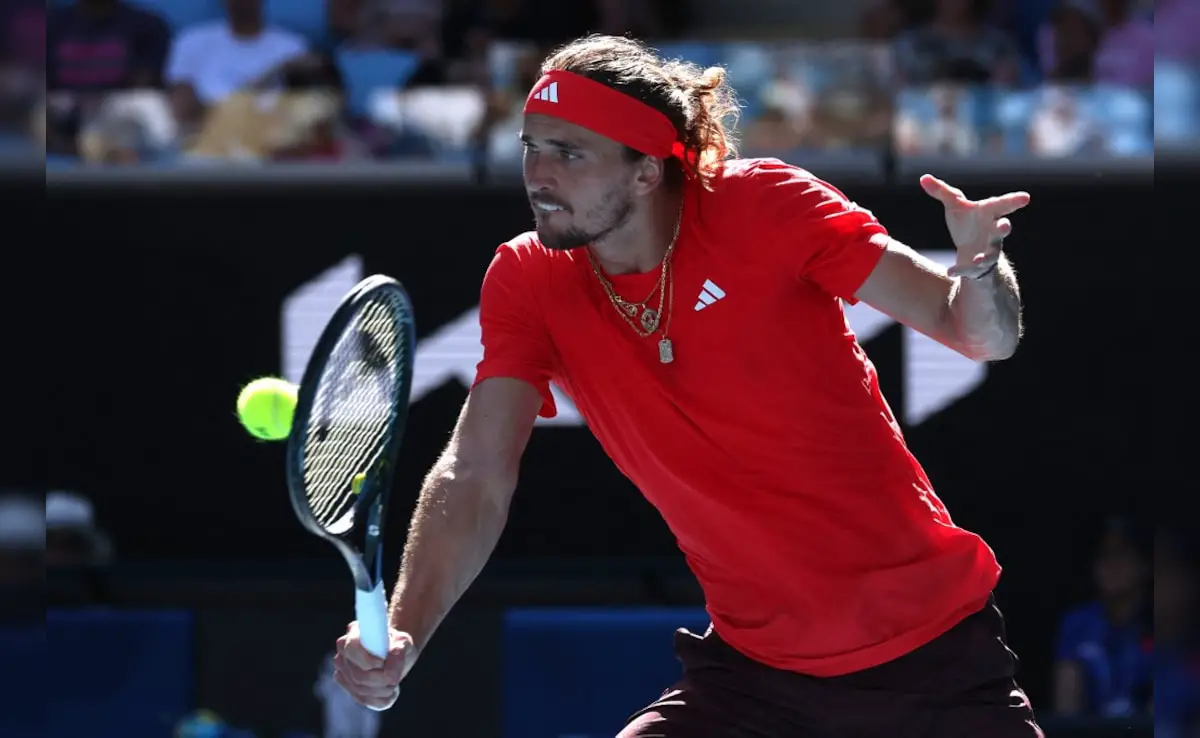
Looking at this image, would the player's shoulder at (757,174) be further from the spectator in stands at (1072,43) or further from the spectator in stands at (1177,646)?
the spectator in stands at (1072,43)

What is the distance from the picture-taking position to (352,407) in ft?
11.1

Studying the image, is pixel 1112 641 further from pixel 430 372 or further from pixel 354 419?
pixel 354 419

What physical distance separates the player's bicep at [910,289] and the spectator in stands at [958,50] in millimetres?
3504

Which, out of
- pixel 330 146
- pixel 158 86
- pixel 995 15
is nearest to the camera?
pixel 330 146

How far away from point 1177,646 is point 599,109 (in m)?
1.83

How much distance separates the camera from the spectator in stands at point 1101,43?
6711 millimetres

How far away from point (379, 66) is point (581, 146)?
4.13 m

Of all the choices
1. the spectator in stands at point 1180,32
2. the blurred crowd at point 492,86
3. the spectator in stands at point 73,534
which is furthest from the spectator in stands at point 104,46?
the spectator in stands at point 1180,32

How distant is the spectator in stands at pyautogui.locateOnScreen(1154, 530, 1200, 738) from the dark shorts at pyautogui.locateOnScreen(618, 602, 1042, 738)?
1.37 meters

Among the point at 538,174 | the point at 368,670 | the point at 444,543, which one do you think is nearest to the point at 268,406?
the point at 444,543

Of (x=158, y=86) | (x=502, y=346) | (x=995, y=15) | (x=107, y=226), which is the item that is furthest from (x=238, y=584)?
(x=995, y=15)

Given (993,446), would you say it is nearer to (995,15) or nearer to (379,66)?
(995,15)

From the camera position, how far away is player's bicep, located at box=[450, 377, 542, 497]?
3.43 m

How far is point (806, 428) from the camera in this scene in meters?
3.39
